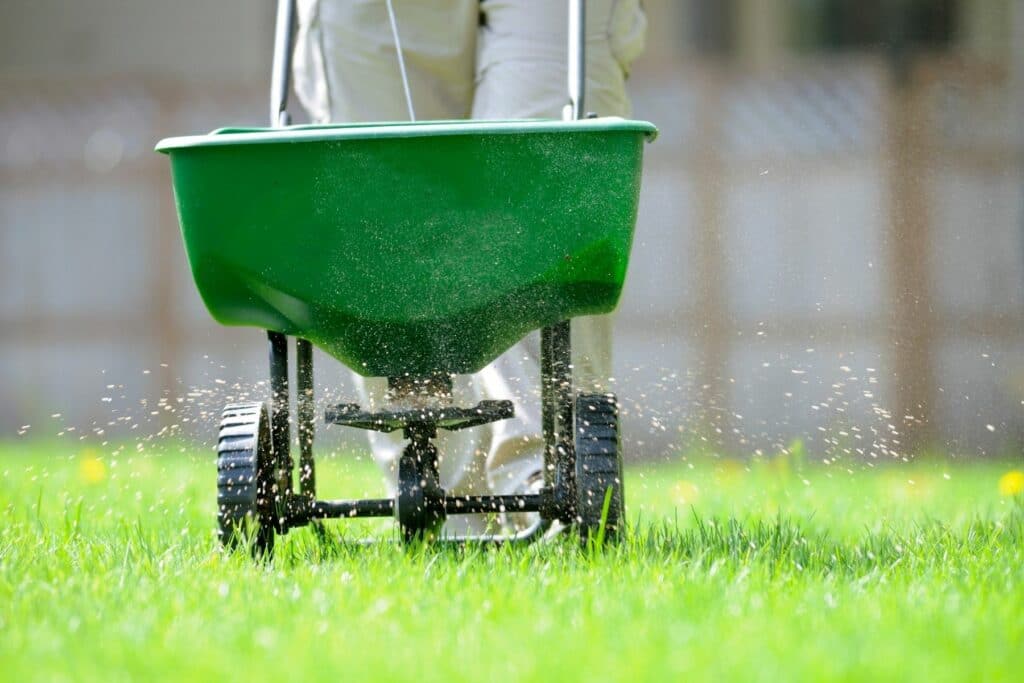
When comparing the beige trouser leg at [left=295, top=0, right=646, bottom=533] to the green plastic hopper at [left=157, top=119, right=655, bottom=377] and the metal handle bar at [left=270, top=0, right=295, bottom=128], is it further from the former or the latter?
the green plastic hopper at [left=157, top=119, right=655, bottom=377]

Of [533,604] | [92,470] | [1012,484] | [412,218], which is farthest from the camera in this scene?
[92,470]

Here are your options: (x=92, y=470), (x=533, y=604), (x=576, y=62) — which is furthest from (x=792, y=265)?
(x=533, y=604)

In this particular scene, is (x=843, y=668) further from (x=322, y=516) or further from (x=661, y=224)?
(x=661, y=224)

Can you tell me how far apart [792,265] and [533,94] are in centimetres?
321

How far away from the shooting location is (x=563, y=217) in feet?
7.11

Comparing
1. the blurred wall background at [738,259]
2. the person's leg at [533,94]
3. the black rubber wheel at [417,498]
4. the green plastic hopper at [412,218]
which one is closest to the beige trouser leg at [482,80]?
the person's leg at [533,94]

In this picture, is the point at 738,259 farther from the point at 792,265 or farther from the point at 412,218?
the point at 412,218

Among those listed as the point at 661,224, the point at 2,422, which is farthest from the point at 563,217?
the point at 2,422

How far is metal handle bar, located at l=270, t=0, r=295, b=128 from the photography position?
2.51 meters

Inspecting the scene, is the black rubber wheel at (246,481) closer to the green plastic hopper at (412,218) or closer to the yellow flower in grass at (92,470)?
the green plastic hopper at (412,218)

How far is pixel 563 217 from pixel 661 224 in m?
3.46

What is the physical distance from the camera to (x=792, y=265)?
5.61 meters

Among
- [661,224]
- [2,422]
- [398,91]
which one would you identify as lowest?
[2,422]

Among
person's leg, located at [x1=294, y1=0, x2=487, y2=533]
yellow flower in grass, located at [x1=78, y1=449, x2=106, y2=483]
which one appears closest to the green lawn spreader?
person's leg, located at [x1=294, y1=0, x2=487, y2=533]
